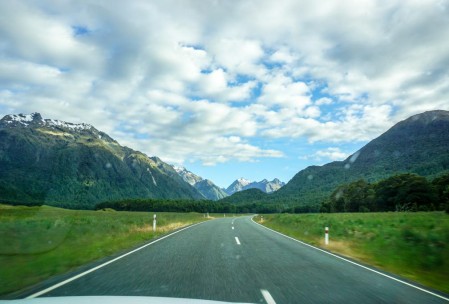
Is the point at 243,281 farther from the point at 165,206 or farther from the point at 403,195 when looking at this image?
the point at 165,206

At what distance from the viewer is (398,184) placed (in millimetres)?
76188

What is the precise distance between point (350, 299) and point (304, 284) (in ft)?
4.22

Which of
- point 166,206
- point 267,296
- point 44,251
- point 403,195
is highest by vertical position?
point 166,206

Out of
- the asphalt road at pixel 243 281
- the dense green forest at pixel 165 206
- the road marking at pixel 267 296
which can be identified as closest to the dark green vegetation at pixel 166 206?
the dense green forest at pixel 165 206

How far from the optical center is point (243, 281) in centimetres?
768

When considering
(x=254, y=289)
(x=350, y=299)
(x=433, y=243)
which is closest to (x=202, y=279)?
(x=254, y=289)

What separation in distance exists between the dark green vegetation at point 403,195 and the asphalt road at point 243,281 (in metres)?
61.6

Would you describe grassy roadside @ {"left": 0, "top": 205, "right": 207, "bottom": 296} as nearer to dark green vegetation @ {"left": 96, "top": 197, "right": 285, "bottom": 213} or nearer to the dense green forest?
the dense green forest

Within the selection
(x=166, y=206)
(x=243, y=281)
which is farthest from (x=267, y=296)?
(x=166, y=206)

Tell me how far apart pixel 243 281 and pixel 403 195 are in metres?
76.0

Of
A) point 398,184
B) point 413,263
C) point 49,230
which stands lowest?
point 413,263

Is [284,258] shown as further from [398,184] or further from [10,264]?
[398,184]

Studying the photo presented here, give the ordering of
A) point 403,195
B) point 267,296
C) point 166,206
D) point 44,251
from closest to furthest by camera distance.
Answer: point 267,296 < point 44,251 < point 403,195 < point 166,206

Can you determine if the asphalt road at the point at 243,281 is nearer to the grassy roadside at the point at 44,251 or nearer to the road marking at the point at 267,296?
the road marking at the point at 267,296
